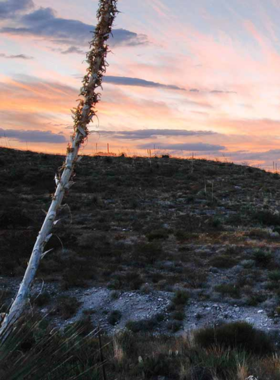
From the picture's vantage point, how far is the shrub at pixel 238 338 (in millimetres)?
7534

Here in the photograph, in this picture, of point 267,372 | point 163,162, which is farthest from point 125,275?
point 163,162

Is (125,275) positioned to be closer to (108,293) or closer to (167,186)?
(108,293)

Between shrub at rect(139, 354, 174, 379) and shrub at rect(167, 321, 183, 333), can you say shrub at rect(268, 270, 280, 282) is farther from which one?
shrub at rect(139, 354, 174, 379)

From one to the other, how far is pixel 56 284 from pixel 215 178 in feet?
115

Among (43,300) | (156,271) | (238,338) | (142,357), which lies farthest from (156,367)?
(156,271)

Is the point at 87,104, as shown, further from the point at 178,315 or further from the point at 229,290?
the point at 229,290

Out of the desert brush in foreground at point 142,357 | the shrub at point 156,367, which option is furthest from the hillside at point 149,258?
the shrub at point 156,367

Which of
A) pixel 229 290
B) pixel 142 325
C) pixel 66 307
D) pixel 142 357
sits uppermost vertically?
pixel 142 357

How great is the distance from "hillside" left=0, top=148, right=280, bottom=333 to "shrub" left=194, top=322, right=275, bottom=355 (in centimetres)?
170

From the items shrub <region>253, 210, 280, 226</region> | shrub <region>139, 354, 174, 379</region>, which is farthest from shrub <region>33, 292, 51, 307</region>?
shrub <region>253, 210, 280, 226</region>

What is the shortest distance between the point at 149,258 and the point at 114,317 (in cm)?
525

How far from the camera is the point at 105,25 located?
296 centimetres

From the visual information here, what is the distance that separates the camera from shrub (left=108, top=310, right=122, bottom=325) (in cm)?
1028

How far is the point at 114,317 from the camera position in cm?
1043
